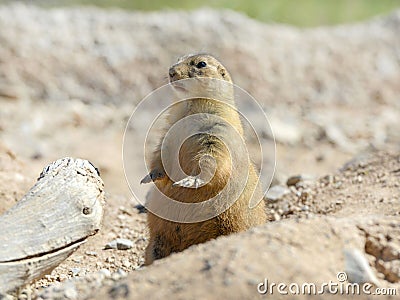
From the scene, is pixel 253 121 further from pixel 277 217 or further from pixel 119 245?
pixel 119 245

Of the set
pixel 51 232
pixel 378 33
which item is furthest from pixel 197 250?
pixel 378 33

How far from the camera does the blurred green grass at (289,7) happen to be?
1510 cm

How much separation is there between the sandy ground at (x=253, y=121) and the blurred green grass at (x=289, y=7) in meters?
0.58

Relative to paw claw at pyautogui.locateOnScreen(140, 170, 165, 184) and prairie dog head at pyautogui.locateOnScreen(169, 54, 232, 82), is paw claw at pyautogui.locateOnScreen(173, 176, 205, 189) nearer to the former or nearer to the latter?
paw claw at pyautogui.locateOnScreen(140, 170, 165, 184)

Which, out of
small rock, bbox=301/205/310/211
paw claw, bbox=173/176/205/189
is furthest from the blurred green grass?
paw claw, bbox=173/176/205/189

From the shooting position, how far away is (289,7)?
16.4m

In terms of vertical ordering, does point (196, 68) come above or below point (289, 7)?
below

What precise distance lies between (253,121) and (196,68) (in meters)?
5.80

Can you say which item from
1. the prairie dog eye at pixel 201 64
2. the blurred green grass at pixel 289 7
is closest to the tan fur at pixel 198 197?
the prairie dog eye at pixel 201 64

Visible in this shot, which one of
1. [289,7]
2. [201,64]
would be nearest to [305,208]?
[201,64]

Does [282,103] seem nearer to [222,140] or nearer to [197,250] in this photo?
[222,140]

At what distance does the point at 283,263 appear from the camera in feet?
11.7

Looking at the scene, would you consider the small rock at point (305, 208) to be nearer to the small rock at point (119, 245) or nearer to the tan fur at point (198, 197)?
the tan fur at point (198, 197)

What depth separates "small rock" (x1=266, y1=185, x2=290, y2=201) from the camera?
7355 mm
